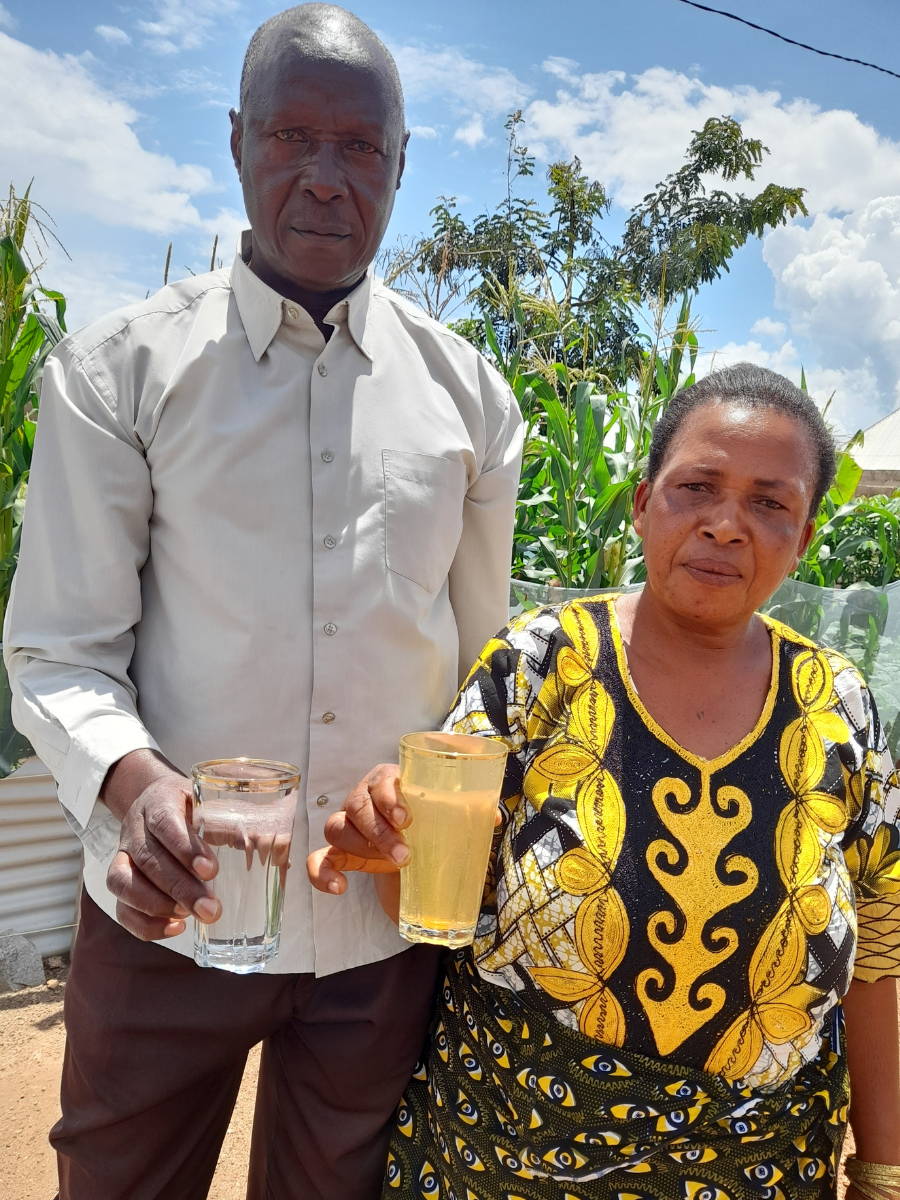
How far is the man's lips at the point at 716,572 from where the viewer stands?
159 cm

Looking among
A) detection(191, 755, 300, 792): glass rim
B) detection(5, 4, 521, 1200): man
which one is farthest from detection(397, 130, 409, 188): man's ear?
detection(191, 755, 300, 792): glass rim

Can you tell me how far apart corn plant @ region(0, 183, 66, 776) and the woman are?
8.24 ft

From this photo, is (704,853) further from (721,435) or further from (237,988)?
(237,988)

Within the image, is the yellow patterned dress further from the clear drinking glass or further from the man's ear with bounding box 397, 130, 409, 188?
the man's ear with bounding box 397, 130, 409, 188

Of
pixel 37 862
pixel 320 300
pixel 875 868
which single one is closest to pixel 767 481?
pixel 875 868

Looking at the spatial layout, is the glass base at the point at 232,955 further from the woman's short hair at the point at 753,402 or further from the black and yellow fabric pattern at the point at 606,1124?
the woman's short hair at the point at 753,402

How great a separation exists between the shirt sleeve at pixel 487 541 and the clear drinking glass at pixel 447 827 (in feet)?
2.07

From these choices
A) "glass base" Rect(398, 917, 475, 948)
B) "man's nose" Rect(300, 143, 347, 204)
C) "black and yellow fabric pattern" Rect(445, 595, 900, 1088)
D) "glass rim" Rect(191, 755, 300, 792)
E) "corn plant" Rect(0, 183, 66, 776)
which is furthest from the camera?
"corn plant" Rect(0, 183, 66, 776)

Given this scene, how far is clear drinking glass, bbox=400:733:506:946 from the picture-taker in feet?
4.16

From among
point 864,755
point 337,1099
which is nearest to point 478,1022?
point 337,1099

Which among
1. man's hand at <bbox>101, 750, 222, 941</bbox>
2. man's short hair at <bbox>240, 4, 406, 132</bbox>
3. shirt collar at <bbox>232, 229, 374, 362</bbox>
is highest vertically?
man's short hair at <bbox>240, 4, 406, 132</bbox>

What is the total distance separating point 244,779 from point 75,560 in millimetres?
579

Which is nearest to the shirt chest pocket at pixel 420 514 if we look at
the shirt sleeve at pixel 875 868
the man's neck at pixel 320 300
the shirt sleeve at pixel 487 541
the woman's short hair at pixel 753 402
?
the shirt sleeve at pixel 487 541

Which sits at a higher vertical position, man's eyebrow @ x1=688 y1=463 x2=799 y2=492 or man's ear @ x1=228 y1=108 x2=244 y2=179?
man's ear @ x1=228 y1=108 x2=244 y2=179
